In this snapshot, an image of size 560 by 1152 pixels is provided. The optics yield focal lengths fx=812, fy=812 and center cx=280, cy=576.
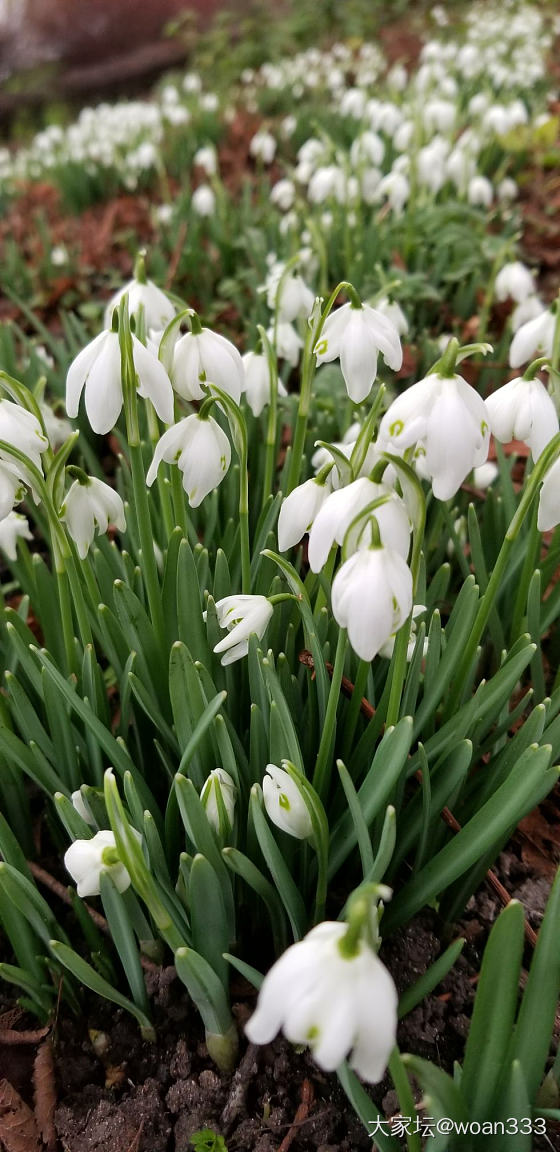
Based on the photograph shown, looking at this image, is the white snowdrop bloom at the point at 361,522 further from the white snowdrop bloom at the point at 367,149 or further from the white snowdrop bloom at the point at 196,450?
A: the white snowdrop bloom at the point at 367,149

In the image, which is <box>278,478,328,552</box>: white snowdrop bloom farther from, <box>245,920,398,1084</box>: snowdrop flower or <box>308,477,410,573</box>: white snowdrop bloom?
<box>245,920,398,1084</box>: snowdrop flower

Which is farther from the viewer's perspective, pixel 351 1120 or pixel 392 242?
pixel 392 242

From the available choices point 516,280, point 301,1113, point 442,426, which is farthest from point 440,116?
point 301,1113

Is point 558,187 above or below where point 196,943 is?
above

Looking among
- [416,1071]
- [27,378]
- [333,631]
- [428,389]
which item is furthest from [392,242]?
[416,1071]

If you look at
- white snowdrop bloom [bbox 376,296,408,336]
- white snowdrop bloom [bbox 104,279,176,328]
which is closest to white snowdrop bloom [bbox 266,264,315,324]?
white snowdrop bloom [bbox 376,296,408,336]

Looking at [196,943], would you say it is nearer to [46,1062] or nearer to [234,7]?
[46,1062]

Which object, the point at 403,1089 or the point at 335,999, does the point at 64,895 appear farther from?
the point at 335,999
